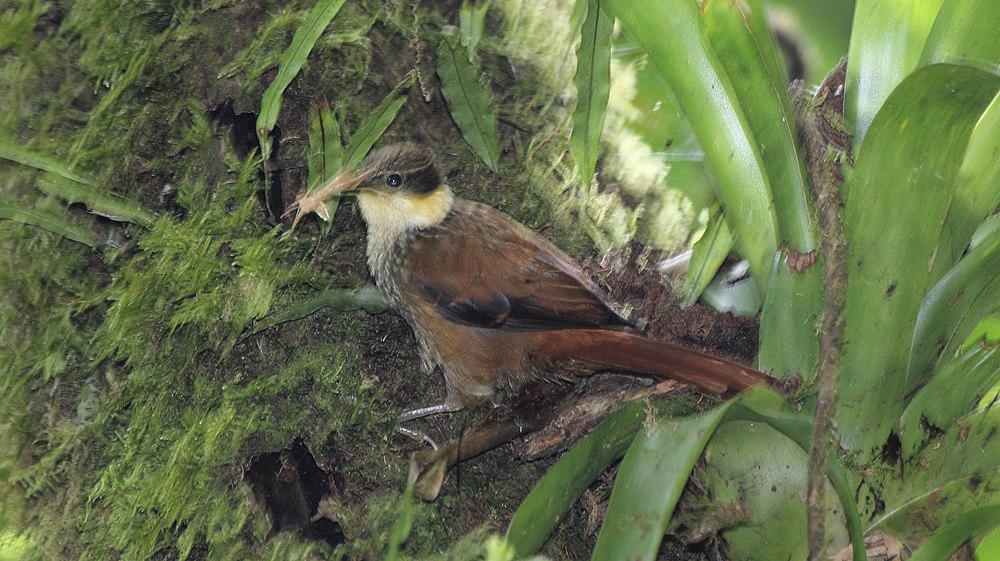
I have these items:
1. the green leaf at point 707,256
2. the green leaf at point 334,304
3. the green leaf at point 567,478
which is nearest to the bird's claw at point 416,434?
the green leaf at point 334,304

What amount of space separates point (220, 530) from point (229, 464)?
0.44ft

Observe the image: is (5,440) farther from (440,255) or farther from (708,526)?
(708,526)

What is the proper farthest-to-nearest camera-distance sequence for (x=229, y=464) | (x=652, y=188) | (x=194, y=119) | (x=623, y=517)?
(x=652, y=188), (x=194, y=119), (x=229, y=464), (x=623, y=517)

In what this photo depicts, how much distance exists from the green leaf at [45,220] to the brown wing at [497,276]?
774 mm

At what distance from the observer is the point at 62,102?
1.87 m

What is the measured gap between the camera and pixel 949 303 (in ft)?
5.53

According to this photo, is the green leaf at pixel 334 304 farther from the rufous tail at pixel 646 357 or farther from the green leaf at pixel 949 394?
the green leaf at pixel 949 394

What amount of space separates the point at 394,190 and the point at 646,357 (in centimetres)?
74

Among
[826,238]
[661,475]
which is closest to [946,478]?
[826,238]

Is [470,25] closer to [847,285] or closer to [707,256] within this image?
[707,256]

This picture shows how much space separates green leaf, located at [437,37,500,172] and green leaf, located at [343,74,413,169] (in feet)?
0.35

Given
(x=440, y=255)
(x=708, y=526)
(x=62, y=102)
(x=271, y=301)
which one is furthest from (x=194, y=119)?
(x=708, y=526)

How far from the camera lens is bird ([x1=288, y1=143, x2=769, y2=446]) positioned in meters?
1.90

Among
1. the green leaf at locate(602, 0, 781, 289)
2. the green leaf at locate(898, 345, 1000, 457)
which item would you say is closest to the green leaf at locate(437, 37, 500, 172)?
the green leaf at locate(602, 0, 781, 289)
